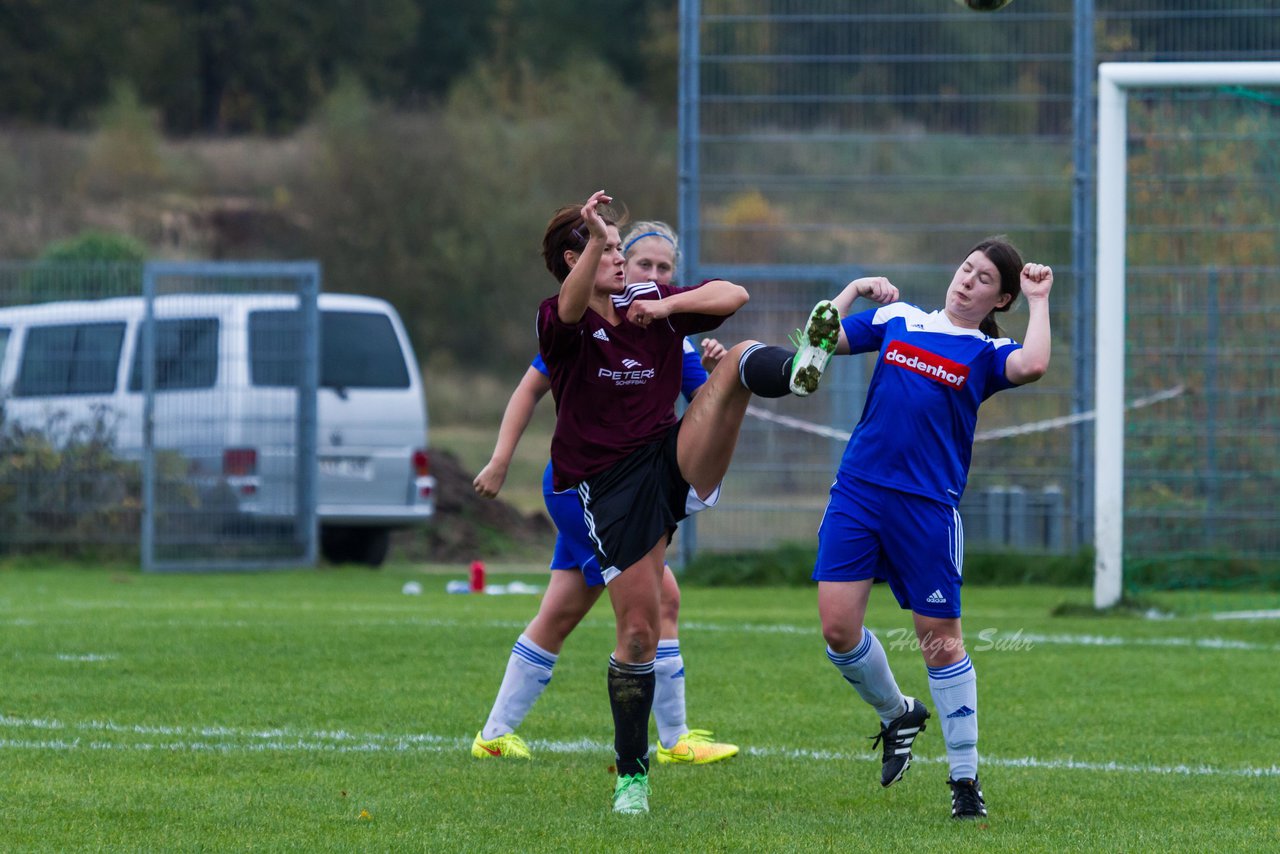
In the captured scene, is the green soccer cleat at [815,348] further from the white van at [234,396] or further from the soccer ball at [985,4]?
the white van at [234,396]

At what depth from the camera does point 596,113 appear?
3922 cm

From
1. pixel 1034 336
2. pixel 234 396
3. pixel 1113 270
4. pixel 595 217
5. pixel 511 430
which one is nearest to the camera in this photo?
pixel 595 217

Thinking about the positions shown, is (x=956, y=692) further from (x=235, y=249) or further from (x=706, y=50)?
(x=235, y=249)

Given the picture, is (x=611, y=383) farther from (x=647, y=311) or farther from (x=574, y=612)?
(x=574, y=612)

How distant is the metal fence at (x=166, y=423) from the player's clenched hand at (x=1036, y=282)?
10.5 metres

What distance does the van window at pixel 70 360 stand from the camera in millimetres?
15750

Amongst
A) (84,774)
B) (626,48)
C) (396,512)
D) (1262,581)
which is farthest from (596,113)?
(84,774)

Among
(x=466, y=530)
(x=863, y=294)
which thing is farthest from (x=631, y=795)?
(x=466, y=530)

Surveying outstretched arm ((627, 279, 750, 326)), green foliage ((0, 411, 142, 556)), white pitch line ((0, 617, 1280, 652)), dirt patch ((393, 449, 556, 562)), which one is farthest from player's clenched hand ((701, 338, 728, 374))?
dirt patch ((393, 449, 556, 562))

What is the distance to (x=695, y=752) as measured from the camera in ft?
21.9

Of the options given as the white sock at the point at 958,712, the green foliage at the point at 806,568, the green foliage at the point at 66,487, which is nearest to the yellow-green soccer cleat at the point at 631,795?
the white sock at the point at 958,712

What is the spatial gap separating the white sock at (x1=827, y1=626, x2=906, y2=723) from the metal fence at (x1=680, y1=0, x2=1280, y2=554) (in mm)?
8365

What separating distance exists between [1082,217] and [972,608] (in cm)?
383

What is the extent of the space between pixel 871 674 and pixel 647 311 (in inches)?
52.5
